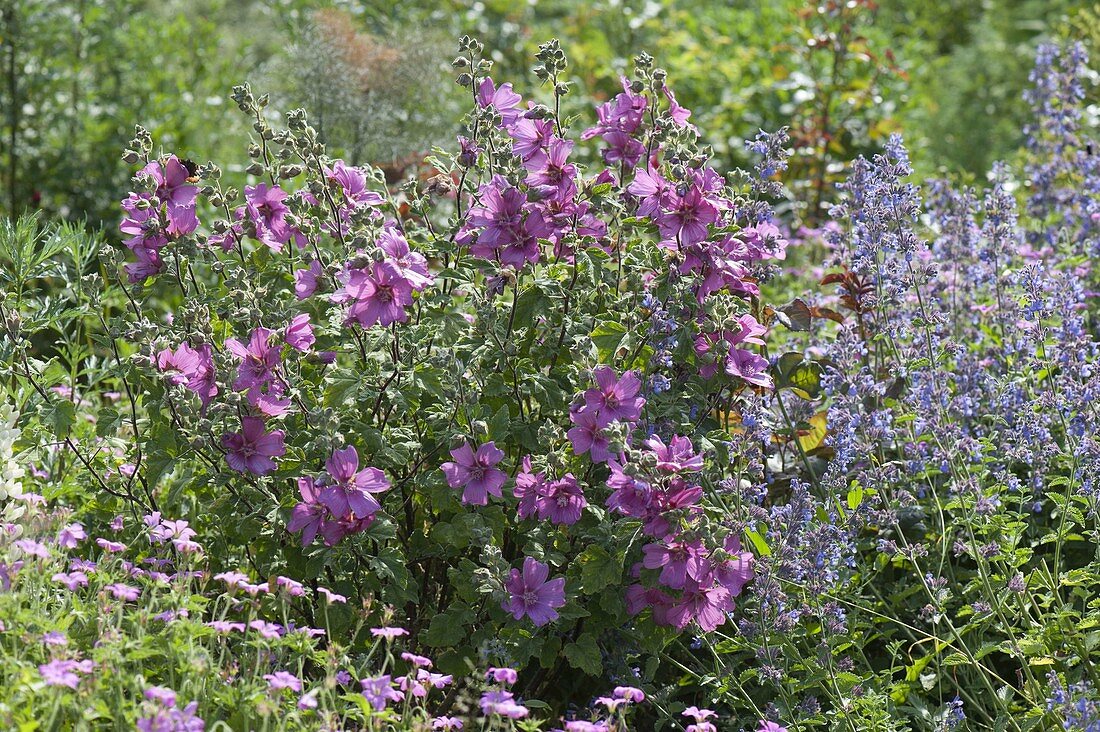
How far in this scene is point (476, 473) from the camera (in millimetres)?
2438

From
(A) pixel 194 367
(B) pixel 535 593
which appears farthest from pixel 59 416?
(B) pixel 535 593

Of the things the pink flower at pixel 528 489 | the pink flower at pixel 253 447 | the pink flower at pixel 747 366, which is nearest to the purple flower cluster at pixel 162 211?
the pink flower at pixel 253 447

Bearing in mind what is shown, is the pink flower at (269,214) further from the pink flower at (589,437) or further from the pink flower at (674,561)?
the pink flower at (674,561)

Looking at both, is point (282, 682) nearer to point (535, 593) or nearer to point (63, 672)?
point (63, 672)

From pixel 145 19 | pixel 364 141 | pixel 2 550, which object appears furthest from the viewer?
pixel 145 19

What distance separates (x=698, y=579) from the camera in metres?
2.39

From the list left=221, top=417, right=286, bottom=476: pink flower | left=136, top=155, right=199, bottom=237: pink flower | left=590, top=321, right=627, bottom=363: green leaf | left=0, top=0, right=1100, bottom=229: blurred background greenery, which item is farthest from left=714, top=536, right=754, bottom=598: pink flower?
left=0, top=0, right=1100, bottom=229: blurred background greenery

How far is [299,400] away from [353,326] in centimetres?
19

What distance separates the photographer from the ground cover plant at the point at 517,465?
2.33m

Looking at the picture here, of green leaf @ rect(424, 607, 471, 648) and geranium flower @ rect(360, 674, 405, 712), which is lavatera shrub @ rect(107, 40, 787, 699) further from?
geranium flower @ rect(360, 674, 405, 712)

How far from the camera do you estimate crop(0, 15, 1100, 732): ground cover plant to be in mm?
2330

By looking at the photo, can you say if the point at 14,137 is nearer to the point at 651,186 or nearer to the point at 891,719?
the point at 651,186

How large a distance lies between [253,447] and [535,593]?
2.08ft

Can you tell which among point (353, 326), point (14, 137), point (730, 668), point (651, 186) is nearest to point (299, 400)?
point (353, 326)
